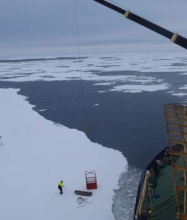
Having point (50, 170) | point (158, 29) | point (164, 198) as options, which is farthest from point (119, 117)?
point (164, 198)

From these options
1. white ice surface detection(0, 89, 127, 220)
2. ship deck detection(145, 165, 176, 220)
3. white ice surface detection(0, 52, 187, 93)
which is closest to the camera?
ship deck detection(145, 165, 176, 220)

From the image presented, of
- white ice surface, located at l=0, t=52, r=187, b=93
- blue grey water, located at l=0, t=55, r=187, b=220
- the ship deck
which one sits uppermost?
white ice surface, located at l=0, t=52, r=187, b=93

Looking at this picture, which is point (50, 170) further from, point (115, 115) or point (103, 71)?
point (103, 71)

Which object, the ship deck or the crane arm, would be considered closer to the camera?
the ship deck

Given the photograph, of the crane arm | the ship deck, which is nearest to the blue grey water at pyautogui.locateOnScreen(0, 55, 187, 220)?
the ship deck

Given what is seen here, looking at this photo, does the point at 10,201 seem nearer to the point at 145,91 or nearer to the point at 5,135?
the point at 5,135

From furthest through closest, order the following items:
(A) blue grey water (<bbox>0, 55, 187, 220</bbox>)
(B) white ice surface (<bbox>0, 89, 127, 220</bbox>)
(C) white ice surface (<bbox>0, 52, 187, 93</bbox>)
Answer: (C) white ice surface (<bbox>0, 52, 187, 93</bbox>)
(A) blue grey water (<bbox>0, 55, 187, 220</bbox>)
(B) white ice surface (<bbox>0, 89, 127, 220</bbox>)

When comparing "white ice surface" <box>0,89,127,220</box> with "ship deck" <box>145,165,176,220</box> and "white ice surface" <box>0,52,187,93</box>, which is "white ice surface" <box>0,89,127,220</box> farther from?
"white ice surface" <box>0,52,187,93</box>

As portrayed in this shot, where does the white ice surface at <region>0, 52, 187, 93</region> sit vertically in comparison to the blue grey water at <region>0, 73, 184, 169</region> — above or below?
above

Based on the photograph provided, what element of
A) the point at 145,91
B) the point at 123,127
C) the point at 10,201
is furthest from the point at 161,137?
the point at 145,91
